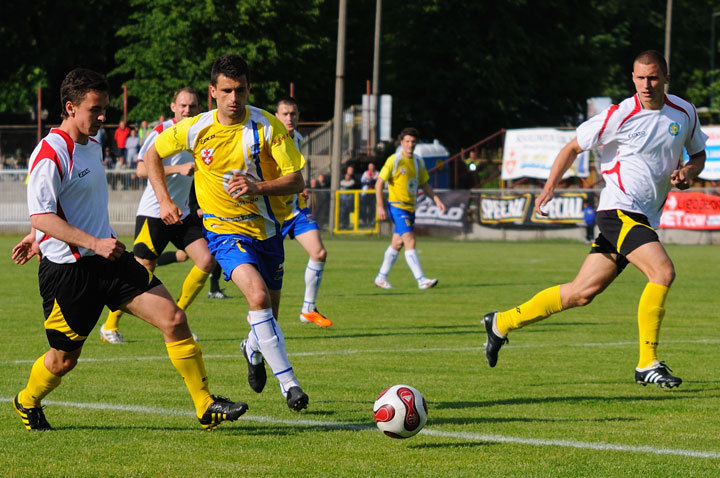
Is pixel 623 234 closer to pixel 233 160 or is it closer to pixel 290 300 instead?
pixel 233 160

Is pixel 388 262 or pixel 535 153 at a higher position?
pixel 535 153

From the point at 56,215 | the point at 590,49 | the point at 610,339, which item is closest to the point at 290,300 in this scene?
the point at 610,339

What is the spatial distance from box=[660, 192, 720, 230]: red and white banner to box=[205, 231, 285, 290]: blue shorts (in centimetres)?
2561

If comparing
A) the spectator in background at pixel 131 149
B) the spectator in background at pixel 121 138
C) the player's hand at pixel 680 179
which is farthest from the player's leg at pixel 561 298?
the spectator in background at pixel 121 138

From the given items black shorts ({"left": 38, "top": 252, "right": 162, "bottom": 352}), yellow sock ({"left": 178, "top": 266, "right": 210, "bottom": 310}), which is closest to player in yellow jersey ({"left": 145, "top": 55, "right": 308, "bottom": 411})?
black shorts ({"left": 38, "top": 252, "right": 162, "bottom": 352})

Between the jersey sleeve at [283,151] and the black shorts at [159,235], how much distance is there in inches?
136

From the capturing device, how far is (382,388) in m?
8.18

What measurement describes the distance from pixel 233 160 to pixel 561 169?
8.00 feet

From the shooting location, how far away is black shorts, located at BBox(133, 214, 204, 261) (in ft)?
35.9

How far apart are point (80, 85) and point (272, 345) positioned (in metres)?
1.95

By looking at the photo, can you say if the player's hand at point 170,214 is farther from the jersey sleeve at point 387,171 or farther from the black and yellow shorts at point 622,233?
the jersey sleeve at point 387,171

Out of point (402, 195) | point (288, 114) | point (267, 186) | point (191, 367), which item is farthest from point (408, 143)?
point (191, 367)

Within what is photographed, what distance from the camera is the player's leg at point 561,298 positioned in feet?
27.4

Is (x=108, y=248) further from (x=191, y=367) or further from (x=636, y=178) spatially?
(x=636, y=178)
